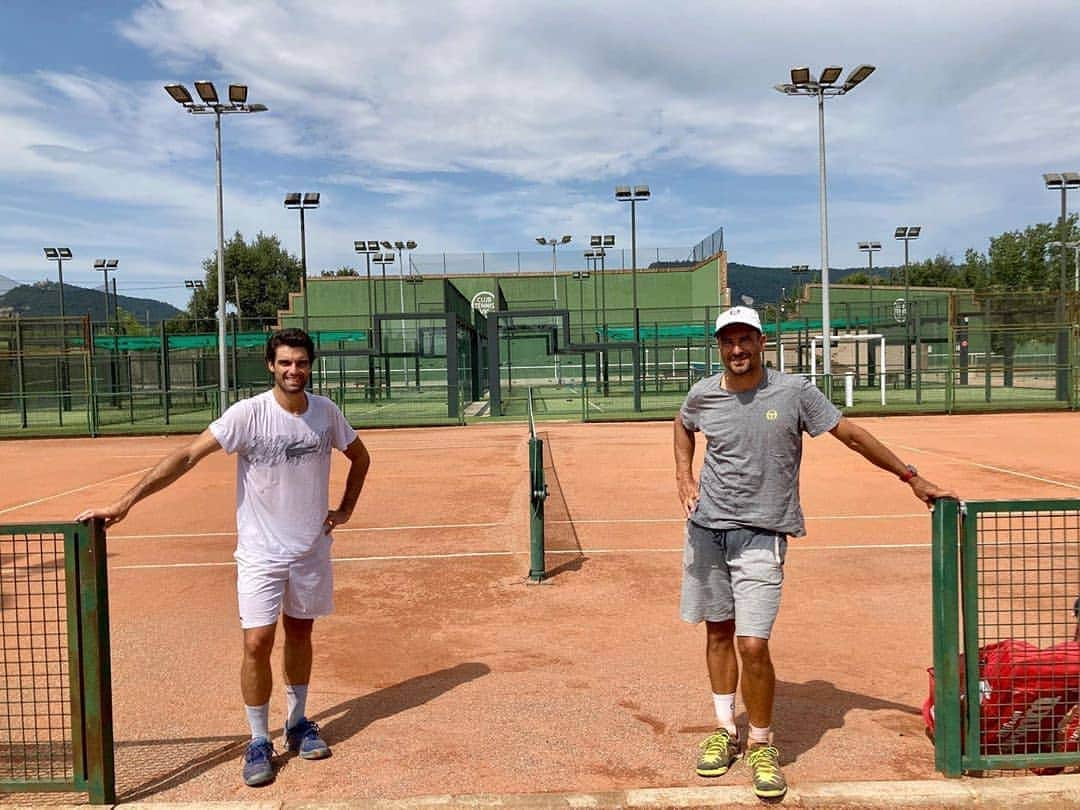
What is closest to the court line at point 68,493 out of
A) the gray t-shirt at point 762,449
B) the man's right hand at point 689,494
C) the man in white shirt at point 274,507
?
the man in white shirt at point 274,507

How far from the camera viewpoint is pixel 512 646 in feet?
19.0

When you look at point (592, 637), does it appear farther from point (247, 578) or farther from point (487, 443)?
point (487, 443)

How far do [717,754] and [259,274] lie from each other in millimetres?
88449

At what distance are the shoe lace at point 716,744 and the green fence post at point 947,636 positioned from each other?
0.84 meters

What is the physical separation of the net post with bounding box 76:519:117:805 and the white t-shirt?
0.55m

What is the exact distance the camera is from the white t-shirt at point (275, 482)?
153 inches

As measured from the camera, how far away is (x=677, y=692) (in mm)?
4797

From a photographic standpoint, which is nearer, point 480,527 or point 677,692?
point 677,692

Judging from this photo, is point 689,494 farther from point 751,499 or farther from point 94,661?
point 94,661

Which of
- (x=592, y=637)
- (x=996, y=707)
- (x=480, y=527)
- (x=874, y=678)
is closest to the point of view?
(x=996, y=707)

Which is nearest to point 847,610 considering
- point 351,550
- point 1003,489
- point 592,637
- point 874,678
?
point 874,678

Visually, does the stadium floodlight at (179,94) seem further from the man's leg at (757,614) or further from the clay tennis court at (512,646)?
the man's leg at (757,614)

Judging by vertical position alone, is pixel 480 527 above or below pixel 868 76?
below

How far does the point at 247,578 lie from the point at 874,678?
131 inches
